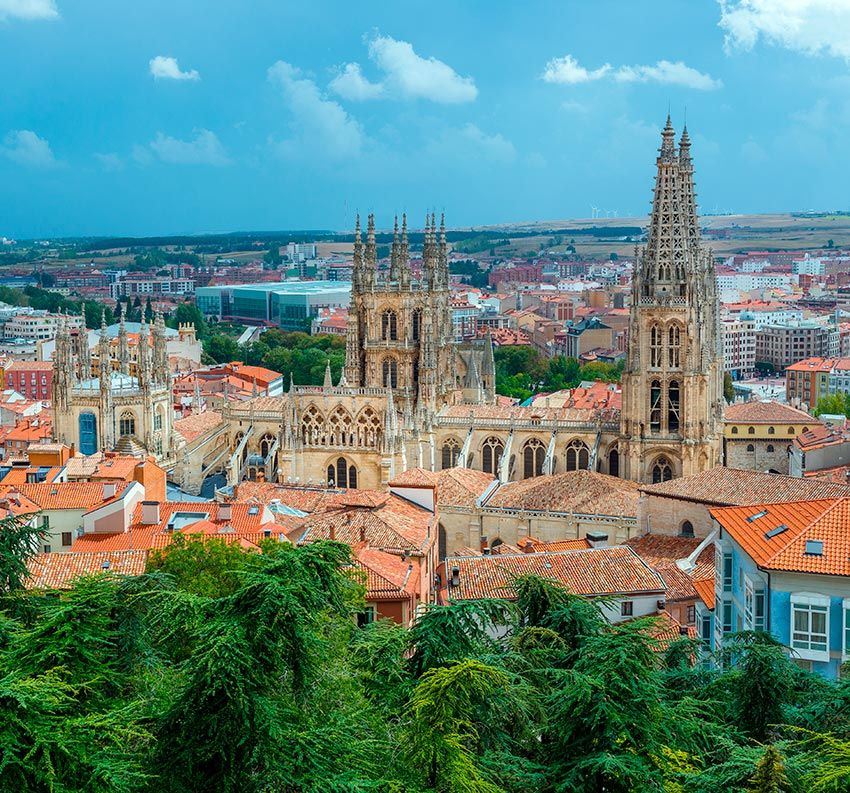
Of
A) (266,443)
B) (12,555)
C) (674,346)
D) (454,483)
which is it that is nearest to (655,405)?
(674,346)

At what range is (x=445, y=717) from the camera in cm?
2172

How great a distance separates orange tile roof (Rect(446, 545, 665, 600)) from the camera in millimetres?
38656

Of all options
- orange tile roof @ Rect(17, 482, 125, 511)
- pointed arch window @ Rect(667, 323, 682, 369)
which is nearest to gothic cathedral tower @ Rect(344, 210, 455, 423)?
pointed arch window @ Rect(667, 323, 682, 369)

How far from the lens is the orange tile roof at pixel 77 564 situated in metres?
36.3

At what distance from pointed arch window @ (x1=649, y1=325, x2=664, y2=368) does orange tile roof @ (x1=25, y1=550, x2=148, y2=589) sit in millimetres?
36510

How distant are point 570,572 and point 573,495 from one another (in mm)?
20244

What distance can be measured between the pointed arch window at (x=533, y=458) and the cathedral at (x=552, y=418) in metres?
0.05

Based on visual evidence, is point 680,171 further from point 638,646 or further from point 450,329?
point 638,646

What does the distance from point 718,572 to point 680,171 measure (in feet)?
124

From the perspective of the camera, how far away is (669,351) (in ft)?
227

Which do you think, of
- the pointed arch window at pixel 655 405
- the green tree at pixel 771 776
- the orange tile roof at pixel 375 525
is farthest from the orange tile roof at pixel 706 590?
the pointed arch window at pixel 655 405

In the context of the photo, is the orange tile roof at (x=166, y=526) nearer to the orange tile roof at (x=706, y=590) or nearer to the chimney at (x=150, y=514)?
the chimney at (x=150, y=514)

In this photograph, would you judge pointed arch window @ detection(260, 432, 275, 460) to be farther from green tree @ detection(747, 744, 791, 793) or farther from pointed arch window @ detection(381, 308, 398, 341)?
green tree @ detection(747, 744, 791, 793)

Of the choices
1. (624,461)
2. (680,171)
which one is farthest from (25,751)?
(680,171)
